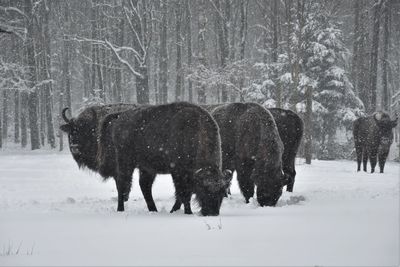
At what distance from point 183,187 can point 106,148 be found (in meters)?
2.21

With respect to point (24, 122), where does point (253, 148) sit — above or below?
above

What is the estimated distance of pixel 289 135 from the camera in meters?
11.1

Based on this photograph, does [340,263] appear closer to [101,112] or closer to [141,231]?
[141,231]

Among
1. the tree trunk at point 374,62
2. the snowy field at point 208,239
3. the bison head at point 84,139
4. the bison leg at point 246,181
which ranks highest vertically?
the tree trunk at point 374,62

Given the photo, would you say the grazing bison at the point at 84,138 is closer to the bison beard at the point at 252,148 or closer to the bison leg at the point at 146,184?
the bison leg at the point at 146,184

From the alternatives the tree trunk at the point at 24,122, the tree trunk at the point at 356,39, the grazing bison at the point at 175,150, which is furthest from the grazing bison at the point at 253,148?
the tree trunk at the point at 24,122

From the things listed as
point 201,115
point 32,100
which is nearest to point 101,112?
point 201,115

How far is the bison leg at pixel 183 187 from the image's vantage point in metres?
7.65

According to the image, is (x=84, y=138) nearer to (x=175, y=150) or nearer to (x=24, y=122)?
(x=175, y=150)

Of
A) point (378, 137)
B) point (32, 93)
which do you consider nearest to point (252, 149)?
point (378, 137)

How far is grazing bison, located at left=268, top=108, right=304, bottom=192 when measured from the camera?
433 inches

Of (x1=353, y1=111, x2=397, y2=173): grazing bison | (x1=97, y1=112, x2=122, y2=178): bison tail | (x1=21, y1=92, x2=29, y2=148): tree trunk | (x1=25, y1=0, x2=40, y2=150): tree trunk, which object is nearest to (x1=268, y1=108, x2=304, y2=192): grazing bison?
(x1=97, y1=112, x2=122, y2=178): bison tail

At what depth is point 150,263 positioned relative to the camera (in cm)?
383

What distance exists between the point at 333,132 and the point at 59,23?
785 inches
